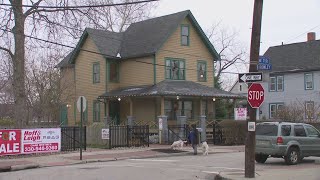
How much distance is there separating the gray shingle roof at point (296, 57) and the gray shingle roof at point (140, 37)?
12707 mm

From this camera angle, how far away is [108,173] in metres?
16.7

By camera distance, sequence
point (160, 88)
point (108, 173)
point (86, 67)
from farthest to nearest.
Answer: point (86, 67), point (160, 88), point (108, 173)

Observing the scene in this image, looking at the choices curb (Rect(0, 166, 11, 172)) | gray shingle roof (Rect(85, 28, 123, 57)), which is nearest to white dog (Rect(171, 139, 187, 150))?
curb (Rect(0, 166, 11, 172))

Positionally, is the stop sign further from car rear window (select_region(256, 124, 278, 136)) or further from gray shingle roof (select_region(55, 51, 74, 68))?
gray shingle roof (select_region(55, 51, 74, 68))

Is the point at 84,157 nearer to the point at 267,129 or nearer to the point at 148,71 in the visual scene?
the point at 267,129

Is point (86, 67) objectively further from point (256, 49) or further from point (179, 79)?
point (256, 49)

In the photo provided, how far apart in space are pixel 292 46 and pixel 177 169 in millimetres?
36885

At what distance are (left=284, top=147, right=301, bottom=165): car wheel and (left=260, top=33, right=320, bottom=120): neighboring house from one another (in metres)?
24.3

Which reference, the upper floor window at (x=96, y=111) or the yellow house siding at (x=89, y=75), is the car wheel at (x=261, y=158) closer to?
the yellow house siding at (x=89, y=75)

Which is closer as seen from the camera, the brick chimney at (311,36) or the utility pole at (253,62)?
the utility pole at (253,62)

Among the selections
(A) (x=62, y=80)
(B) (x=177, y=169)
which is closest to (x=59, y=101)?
(A) (x=62, y=80)

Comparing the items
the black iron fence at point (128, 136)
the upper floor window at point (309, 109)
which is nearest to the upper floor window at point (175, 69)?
the black iron fence at point (128, 136)

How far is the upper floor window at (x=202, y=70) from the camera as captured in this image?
38.3 m

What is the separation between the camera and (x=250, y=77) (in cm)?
1541
